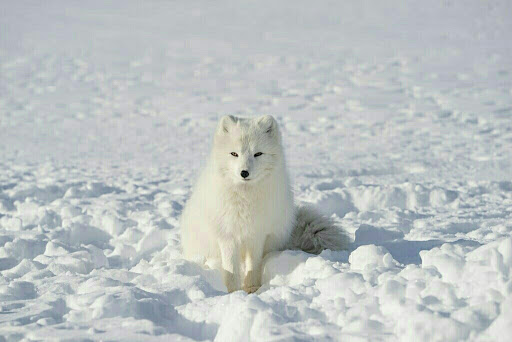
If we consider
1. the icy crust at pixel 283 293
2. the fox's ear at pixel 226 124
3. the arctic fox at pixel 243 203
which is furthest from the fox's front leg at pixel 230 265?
the fox's ear at pixel 226 124

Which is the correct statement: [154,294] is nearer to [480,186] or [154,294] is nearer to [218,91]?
[480,186]

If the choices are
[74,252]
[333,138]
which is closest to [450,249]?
[74,252]

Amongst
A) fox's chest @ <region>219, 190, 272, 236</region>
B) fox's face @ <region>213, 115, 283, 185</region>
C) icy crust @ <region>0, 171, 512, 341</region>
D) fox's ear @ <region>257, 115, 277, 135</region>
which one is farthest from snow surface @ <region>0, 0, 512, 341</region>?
fox's ear @ <region>257, 115, 277, 135</region>

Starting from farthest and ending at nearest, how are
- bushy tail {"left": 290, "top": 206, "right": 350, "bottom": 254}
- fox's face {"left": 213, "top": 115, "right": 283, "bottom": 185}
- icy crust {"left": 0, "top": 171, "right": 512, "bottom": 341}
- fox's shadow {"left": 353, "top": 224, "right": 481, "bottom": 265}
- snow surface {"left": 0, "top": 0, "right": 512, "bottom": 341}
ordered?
bushy tail {"left": 290, "top": 206, "right": 350, "bottom": 254}
fox's shadow {"left": 353, "top": 224, "right": 481, "bottom": 265}
fox's face {"left": 213, "top": 115, "right": 283, "bottom": 185}
snow surface {"left": 0, "top": 0, "right": 512, "bottom": 341}
icy crust {"left": 0, "top": 171, "right": 512, "bottom": 341}

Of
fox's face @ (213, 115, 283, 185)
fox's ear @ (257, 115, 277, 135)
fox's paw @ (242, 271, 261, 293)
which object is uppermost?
fox's ear @ (257, 115, 277, 135)

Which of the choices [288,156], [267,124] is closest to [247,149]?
[267,124]

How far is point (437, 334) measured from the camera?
2.06 m

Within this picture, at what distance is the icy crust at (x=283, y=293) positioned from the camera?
222cm

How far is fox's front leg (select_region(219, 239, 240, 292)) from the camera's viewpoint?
3557 millimetres

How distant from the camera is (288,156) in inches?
315

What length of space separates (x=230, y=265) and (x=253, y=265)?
0.17 meters

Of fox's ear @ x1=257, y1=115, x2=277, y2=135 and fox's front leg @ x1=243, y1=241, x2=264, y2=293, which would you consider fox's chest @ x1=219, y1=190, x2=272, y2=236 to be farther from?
fox's ear @ x1=257, y1=115, x2=277, y2=135

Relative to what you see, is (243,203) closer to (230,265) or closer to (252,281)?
(230,265)

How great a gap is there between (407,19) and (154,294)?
1608cm
